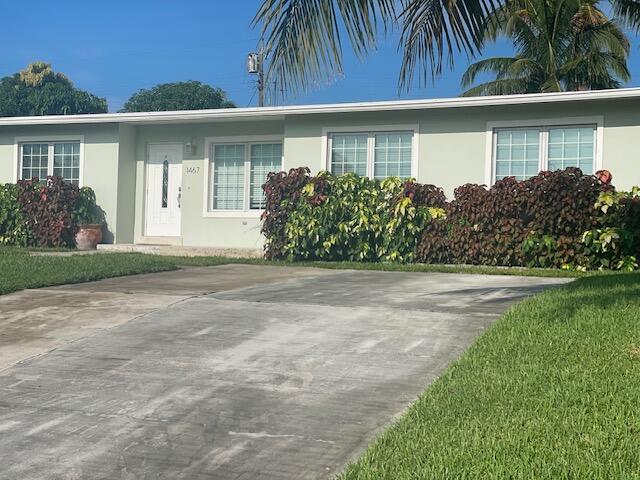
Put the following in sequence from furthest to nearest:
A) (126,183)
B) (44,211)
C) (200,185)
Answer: (126,183) < (200,185) < (44,211)

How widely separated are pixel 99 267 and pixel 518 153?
7.64 metres

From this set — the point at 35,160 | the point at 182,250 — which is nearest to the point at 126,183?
the point at 35,160

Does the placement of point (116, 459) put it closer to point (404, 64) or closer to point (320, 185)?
point (404, 64)

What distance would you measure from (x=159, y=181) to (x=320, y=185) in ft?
15.9

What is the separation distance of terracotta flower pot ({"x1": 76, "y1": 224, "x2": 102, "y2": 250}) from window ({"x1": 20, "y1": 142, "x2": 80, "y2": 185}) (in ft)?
4.53

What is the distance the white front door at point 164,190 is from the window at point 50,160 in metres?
1.72

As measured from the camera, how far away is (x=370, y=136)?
596 inches

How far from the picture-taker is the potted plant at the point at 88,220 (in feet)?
55.0

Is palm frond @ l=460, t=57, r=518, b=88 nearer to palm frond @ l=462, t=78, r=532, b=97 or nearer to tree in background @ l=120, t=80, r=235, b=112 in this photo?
palm frond @ l=462, t=78, r=532, b=97

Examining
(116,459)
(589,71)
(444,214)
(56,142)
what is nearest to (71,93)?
(56,142)

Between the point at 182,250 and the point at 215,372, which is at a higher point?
the point at 182,250

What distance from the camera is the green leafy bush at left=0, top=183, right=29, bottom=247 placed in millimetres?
17109

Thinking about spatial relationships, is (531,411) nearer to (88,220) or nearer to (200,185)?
(200,185)

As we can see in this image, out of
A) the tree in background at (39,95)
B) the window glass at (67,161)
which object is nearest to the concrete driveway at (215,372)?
the window glass at (67,161)
